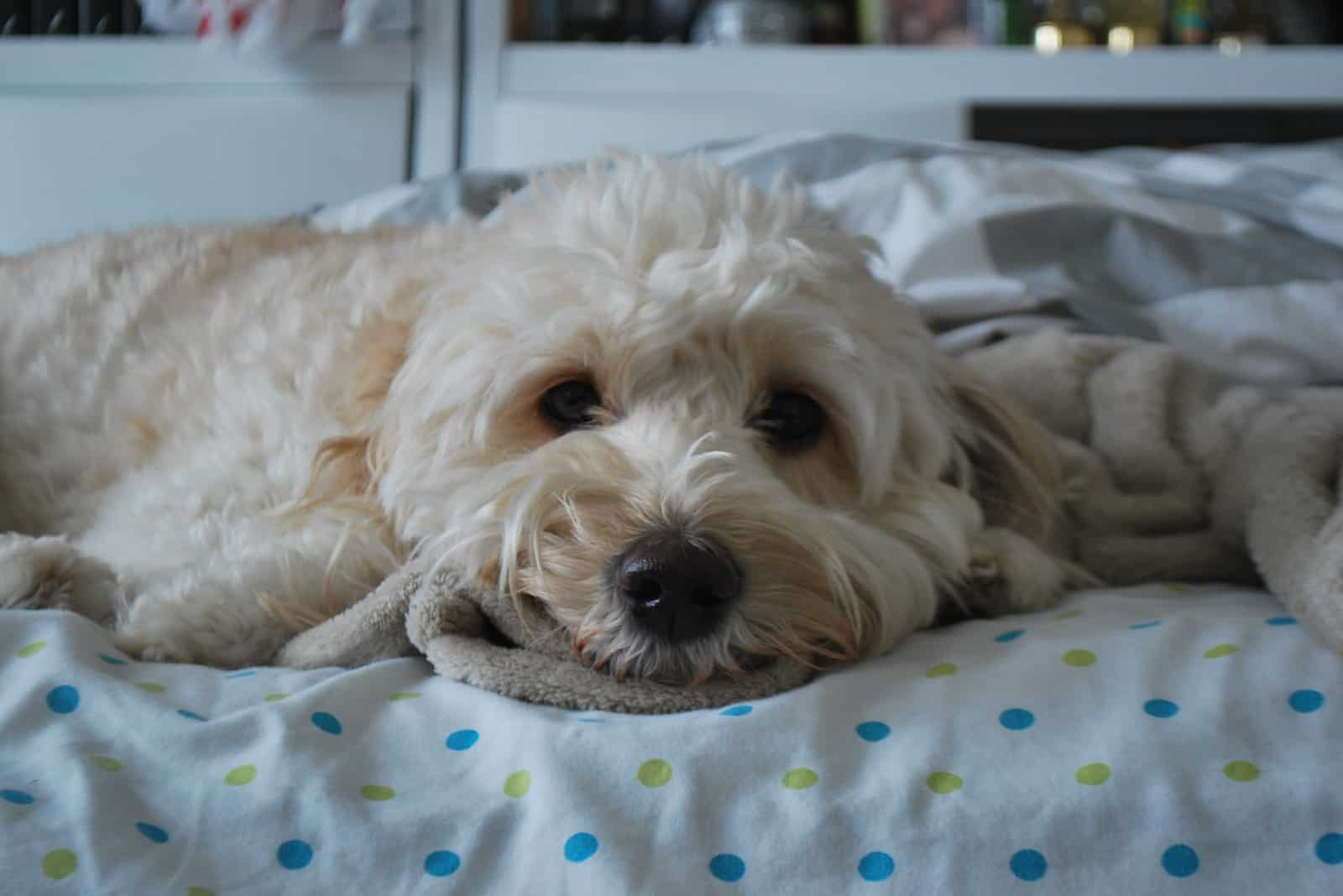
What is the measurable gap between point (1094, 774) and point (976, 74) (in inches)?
118

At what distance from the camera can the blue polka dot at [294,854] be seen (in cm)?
89

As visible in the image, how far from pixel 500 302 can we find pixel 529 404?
13 centimetres

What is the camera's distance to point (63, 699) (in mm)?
1045

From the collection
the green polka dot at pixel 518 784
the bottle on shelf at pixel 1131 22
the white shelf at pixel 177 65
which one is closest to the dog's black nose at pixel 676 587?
the green polka dot at pixel 518 784

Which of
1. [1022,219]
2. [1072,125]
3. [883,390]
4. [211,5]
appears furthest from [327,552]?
[1072,125]

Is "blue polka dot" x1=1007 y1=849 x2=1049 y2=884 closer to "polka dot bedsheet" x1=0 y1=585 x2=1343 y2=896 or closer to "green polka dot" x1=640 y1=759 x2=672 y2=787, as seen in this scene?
"polka dot bedsheet" x1=0 y1=585 x2=1343 y2=896

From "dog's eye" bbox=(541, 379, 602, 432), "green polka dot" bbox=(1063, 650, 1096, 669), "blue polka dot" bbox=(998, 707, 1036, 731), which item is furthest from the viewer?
"dog's eye" bbox=(541, 379, 602, 432)

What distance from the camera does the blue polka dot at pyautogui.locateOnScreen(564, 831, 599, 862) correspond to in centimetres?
89

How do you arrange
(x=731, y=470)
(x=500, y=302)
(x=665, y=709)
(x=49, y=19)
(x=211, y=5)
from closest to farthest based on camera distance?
(x=665, y=709)
(x=731, y=470)
(x=500, y=302)
(x=211, y=5)
(x=49, y=19)

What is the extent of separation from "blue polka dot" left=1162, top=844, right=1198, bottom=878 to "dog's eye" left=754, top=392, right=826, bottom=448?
0.74 metres

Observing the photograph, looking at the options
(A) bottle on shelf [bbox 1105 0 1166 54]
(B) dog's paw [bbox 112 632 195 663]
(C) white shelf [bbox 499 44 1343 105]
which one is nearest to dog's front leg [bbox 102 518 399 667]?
(B) dog's paw [bbox 112 632 195 663]

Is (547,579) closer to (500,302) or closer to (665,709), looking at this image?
(665,709)

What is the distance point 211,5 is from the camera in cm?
361

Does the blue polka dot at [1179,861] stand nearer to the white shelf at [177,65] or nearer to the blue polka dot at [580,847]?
the blue polka dot at [580,847]
